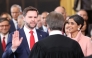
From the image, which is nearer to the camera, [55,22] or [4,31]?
[55,22]

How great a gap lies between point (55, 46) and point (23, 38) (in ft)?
3.71

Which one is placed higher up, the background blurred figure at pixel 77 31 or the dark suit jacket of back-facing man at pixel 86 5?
the background blurred figure at pixel 77 31

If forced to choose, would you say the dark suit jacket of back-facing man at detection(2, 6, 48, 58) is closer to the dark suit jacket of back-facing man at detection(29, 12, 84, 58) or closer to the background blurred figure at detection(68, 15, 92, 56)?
the background blurred figure at detection(68, 15, 92, 56)

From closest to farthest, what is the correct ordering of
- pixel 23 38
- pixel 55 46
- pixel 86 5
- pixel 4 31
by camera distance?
pixel 55 46, pixel 23 38, pixel 4 31, pixel 86 5

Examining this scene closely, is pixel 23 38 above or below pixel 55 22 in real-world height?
below

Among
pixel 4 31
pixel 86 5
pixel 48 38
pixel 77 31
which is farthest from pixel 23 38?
pixel 86 5

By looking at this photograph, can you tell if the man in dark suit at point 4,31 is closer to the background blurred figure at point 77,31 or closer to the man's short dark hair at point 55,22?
the background blurred figure at point 77,31

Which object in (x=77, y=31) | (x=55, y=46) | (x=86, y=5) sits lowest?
(x=86, y=5)

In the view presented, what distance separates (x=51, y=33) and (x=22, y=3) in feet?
27.5

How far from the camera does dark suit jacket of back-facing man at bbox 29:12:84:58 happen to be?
4035 millimetres

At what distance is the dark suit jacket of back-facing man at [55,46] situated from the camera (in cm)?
404

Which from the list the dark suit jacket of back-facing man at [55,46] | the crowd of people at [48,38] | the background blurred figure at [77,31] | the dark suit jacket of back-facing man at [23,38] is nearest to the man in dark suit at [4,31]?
the crowd of people at [48,38]

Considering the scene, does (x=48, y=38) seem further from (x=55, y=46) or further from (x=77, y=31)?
(x=77, y=31)

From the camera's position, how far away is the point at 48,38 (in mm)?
4098
